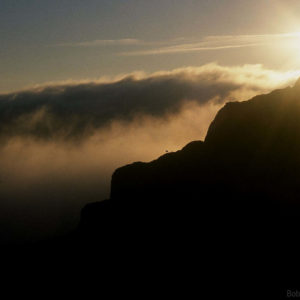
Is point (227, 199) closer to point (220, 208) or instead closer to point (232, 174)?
point (220, 208)

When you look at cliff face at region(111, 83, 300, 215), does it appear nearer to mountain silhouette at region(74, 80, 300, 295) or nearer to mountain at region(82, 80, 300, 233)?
mountain at region(82, 80, 300, 233)

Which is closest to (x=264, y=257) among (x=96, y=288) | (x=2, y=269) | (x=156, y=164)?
(x=96, y=288)

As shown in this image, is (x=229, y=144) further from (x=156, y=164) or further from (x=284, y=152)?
(x=156, y=164)

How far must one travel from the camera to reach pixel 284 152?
90750 millimetres

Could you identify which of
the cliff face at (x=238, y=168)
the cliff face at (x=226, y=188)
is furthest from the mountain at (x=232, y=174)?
the cliff face at (x=226, y=188)

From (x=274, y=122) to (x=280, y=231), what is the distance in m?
Result: 25.0

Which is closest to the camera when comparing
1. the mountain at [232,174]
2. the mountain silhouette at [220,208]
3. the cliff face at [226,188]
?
the mountain silhouette at [220,208]

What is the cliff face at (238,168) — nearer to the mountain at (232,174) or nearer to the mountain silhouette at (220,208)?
the mountain at (232,174)

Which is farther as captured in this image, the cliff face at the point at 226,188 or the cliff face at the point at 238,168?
the cliff face at the point at 238,168

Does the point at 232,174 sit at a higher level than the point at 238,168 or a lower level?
lower

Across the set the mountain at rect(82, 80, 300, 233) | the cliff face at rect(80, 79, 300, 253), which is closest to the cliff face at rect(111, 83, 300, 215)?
the mountain at rect(82, 80, 300, 233)

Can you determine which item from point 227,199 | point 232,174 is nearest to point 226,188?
point 227,199

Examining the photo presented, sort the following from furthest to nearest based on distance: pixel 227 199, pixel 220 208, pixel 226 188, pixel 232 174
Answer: pixel 232 174 < pixel 226 188 < pixel 227 199 < pixel 220 208

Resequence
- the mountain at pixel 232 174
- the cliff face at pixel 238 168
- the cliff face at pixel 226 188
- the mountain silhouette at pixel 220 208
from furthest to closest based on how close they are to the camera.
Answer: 1. the cliff face at pixel 238 168
2. the mountain at pixel 232 174
3. the cliff face at pixel 226 188
4. the mountain silhouette at pixel 220 208
